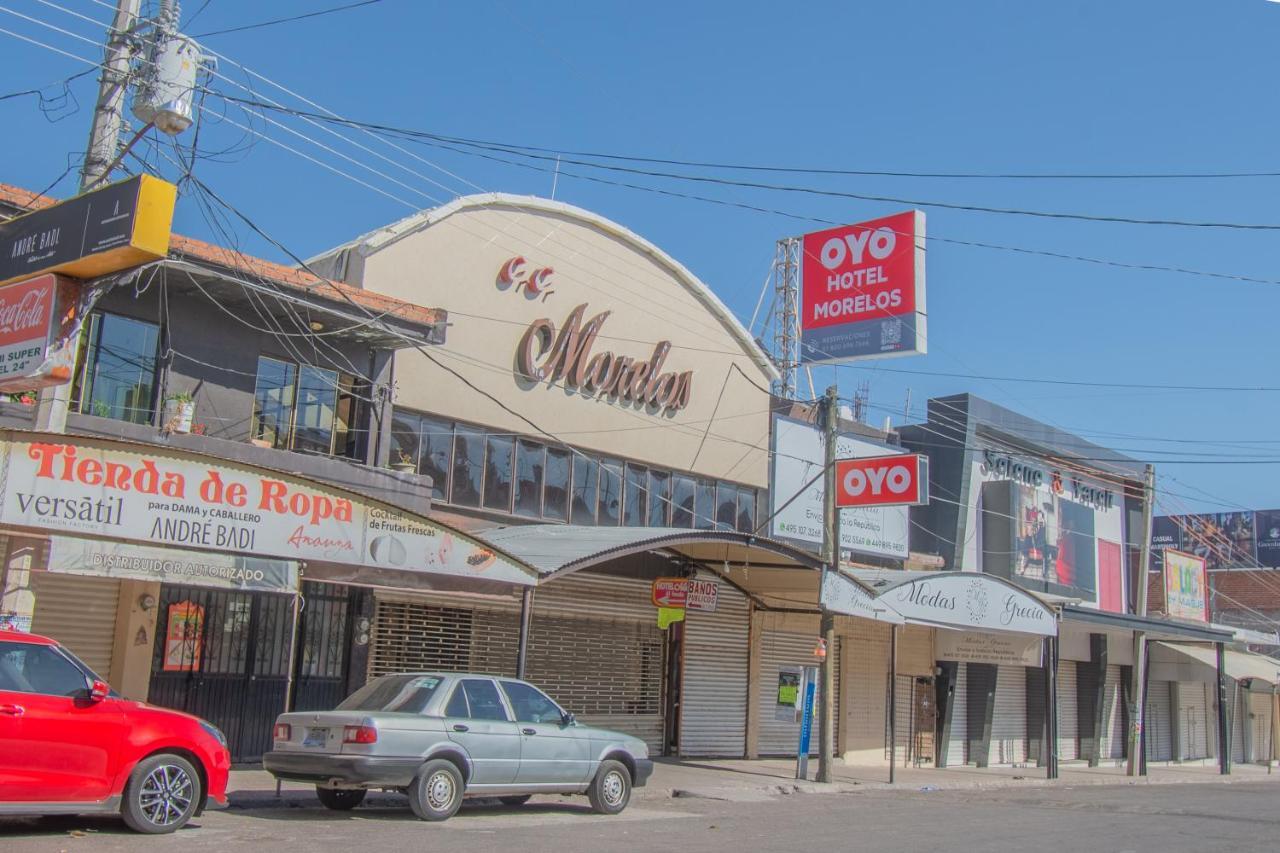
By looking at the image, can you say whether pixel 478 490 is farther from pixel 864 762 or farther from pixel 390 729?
pixel 864 762

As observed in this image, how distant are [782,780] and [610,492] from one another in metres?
6.65

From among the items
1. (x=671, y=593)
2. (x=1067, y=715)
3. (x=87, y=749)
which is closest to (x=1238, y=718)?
(x=1067, y=715)

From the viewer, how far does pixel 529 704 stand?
14.5m

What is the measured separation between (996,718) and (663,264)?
1590 cm

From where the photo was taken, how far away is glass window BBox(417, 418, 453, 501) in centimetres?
2117

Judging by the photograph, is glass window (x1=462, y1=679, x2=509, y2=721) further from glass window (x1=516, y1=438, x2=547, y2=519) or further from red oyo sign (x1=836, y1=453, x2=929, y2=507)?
red oyo sign (x1=836, y1=453, x2=929, y2=507)

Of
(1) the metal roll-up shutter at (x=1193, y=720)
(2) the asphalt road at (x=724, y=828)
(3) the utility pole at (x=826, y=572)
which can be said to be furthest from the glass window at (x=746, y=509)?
(1) the metal roll-up shutter at (x=1193, y=720)

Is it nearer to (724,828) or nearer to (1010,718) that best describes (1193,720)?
(1010,718)

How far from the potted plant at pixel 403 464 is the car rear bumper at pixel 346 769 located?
7.62 meters

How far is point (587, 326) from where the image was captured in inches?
952

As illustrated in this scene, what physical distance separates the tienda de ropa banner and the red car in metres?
2.75

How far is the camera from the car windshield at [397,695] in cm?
1340

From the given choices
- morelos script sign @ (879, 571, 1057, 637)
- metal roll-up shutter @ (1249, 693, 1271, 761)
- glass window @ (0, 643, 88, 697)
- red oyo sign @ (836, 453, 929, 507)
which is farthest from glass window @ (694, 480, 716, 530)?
metal roll-up shutter @ (1249, 693, 1271, 761)

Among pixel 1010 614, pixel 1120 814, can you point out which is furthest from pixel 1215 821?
pixel 1010 614
